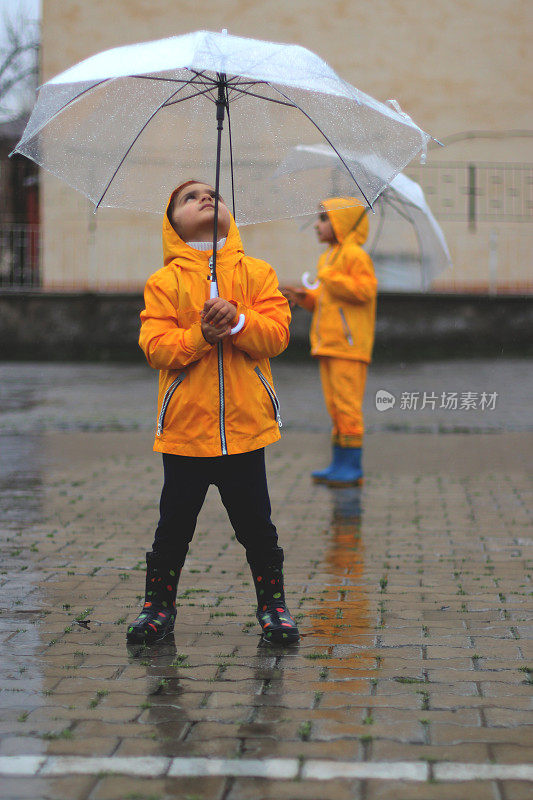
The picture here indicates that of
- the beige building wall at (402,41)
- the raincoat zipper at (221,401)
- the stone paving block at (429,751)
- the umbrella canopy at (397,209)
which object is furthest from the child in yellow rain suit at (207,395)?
the beige building wall at (402,41)

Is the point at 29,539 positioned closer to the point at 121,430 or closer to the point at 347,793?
the point at 347,793

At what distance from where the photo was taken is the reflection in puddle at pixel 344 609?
12.9 ft

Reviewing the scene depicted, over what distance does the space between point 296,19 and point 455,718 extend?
19.1m

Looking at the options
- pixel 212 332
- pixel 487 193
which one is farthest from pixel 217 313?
pixel 487 193

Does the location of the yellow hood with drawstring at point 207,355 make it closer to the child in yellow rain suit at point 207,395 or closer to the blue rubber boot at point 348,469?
the child in yellow rain suit at point 207,395

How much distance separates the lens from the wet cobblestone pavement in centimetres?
296

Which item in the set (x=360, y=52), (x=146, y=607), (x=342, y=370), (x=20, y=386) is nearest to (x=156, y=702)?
(x=146, y=607)

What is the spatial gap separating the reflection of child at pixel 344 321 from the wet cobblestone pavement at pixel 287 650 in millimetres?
409

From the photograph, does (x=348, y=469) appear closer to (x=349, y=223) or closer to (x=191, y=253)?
(x=349, y=223)

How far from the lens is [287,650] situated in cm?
407

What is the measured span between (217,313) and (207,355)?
26 cm

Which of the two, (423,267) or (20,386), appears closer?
(423,267)

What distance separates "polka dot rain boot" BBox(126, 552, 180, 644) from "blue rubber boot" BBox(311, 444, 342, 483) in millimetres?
3693

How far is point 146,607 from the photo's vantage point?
13.9 feet
